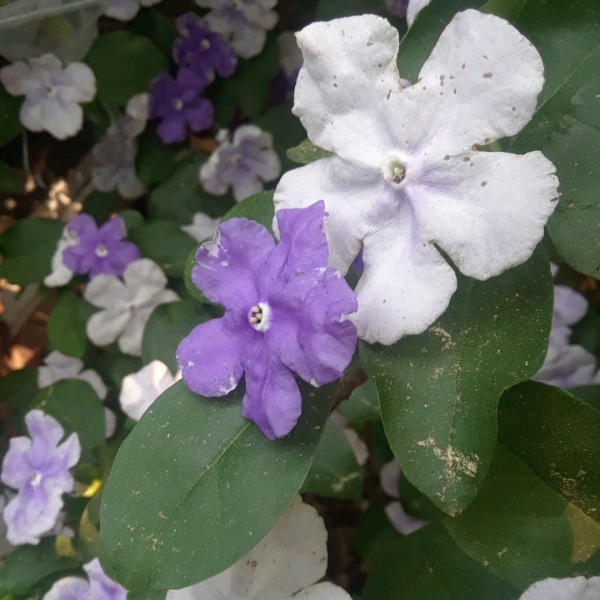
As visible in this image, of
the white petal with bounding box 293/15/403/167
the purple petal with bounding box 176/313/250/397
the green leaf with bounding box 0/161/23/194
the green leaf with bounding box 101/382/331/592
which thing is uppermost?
the white petal with bounding box 293/15/403/167

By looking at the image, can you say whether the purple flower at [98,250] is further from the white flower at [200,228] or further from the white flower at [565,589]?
the white flower at [565,589]

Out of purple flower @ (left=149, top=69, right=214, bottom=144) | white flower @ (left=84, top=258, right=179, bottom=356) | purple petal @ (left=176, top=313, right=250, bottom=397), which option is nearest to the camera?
purple petal @ (left=176, top=313, right=250, bottom=397)

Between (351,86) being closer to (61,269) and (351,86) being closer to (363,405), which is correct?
(363,405)

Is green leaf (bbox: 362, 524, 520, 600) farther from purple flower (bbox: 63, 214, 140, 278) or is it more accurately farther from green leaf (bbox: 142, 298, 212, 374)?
purple flower (bbox: 63, 214, 140, 278)

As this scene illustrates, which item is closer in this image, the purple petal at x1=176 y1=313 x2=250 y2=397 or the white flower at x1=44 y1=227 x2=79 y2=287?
the purple petal at x1=176 y1=313 x2=250 y2=397

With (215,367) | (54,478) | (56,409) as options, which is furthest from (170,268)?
(215,367)

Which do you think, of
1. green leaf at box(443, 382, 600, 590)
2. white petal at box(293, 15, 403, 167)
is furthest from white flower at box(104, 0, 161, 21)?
green leaf at box(443, 382, 600, 590)

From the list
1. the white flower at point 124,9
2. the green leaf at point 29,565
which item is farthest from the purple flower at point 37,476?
the white flower at point 124,9
